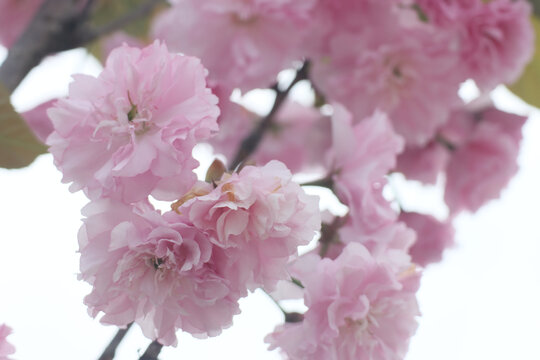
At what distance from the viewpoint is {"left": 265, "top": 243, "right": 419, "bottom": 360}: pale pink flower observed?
447 millimetres

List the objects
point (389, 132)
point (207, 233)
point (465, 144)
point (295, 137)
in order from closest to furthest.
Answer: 1. point (207, 233)
2. point (389, 132)
3. point (465, 144)
4. point (295, 137)

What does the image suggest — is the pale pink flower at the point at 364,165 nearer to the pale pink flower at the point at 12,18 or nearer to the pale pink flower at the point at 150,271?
the pale pink flower at the point at 150,271

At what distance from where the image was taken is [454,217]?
0.87 metres

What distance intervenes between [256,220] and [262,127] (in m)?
0.35

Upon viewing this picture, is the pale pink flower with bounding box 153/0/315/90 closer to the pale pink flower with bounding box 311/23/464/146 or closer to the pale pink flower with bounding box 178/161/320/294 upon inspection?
the pale pink flower with bounding box 311/23/464/146

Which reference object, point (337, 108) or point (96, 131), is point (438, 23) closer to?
point (337, 108)

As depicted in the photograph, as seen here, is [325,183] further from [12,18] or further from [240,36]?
[12,18]

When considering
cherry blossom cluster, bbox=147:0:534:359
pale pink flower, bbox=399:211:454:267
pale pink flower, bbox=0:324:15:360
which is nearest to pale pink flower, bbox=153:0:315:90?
cherry blossom cluster, bbox=147:0:534:359

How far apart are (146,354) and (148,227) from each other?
0.09m

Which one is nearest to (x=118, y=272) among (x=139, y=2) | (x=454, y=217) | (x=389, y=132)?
(x=389, y=132)

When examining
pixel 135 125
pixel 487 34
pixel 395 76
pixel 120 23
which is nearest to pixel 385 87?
pixel 395 76

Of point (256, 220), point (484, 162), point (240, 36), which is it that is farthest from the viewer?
point (484, 162)

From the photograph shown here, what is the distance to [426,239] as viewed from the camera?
0.78 meters

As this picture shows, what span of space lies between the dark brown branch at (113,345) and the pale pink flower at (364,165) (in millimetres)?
191
